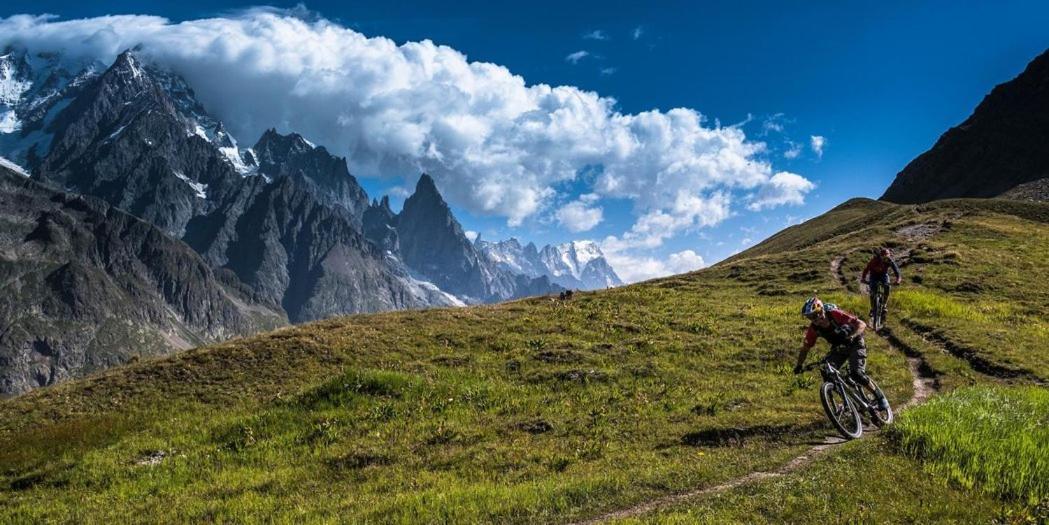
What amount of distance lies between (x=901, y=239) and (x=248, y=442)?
64906mm

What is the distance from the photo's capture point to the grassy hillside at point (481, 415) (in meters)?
13.0

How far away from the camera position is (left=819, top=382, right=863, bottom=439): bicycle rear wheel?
15500 mm

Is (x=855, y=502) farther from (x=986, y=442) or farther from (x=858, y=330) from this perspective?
(x=858, y=330)

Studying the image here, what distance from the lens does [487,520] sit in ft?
37.0

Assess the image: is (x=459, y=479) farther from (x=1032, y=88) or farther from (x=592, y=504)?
(x=1032, y=88)

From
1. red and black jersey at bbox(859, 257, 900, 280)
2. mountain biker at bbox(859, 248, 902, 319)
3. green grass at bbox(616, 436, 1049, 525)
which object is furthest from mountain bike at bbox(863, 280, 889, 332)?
green grass at bbox(616, 436, 1049, 525)

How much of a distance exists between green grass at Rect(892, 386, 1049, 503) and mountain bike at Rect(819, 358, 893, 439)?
1392mm

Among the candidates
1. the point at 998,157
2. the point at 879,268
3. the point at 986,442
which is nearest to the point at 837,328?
the point at 986,442

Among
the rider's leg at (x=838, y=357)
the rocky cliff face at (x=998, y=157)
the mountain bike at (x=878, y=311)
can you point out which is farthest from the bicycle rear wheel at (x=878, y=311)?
the rocky cliff face at (x=998, y=157)

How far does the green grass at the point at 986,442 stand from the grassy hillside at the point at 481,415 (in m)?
0.45

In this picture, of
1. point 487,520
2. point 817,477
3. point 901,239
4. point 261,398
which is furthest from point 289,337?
point 901,239

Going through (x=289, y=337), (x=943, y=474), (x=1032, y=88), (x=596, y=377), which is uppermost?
(x=1032, y=88)

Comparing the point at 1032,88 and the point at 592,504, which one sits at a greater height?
the point at 1032,88

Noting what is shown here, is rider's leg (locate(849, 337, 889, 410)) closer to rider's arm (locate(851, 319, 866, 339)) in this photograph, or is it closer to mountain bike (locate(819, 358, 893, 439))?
mountain bike (locate(819, 358, 893, 439))
